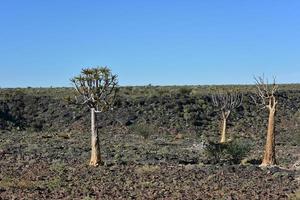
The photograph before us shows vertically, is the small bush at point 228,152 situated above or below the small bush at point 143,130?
above

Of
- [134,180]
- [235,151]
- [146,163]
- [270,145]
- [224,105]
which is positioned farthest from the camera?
[224,105]

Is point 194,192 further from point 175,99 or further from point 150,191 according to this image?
point 175,99

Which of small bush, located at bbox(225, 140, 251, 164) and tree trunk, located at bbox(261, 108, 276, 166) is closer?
tree trunk, located at bbox(261, 108, 276, 166)

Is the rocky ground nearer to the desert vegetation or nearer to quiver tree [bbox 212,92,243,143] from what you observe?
the desert vegetation

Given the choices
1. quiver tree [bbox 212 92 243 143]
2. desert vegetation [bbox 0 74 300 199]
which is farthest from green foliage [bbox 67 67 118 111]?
quiver tree [bbox 212 92 243 143]

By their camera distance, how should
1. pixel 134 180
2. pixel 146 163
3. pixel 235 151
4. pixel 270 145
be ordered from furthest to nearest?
pixel 235 151, pixel 146 163, pixel 270 145, pixel 134 180

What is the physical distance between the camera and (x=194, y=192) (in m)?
18.8

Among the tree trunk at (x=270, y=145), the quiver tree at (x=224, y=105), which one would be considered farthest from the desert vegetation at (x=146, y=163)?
the quiver tree at (x=224, y=105)

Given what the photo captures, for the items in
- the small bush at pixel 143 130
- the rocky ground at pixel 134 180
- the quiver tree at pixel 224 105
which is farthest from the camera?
the small bush at pixel 143 130

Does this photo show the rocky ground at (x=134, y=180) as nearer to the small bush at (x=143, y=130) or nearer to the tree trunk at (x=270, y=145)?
the tree trunk at (x=270, y=145)

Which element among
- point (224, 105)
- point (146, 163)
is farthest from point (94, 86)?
point (224, 105)

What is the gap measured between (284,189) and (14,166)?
1194 cm

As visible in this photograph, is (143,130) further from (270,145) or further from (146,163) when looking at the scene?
(270,145)

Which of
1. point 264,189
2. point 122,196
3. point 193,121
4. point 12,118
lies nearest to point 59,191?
point 122,196
